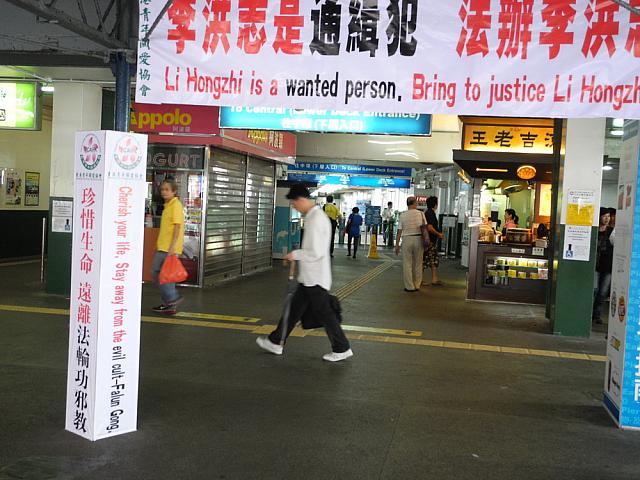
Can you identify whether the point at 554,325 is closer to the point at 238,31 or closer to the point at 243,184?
the point at 238,31

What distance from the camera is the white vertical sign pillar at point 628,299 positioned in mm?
5215

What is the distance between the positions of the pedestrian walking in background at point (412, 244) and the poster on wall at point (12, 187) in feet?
29.9

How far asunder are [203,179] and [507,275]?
563 centimetres

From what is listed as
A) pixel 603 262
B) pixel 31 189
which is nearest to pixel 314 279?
pixel 603 262

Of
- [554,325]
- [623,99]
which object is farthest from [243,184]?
[623,99]

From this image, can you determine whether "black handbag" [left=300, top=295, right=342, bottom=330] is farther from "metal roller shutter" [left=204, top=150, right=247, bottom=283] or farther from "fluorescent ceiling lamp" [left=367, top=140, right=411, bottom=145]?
"fluorescent ceiling lamp" [left=367, top=140, right=411, bottom=145]

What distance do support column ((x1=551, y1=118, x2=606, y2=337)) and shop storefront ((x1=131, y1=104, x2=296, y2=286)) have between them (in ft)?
19.0

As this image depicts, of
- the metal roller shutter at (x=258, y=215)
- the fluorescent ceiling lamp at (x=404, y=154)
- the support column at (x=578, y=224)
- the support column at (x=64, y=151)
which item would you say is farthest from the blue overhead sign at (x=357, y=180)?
the support column at (x=578, y=224)

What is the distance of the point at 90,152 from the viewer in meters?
4.62

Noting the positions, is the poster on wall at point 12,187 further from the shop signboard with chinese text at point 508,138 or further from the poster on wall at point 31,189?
the shop signboard with chinese text at point 508,138

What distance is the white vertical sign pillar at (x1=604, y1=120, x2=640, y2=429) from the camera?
5.21 m

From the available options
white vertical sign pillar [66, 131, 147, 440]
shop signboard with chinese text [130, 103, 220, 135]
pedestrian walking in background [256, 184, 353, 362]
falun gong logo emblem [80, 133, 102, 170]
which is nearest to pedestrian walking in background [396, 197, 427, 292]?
shop signboard with chinese text [130, 103, 220, 135]

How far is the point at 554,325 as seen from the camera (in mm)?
9172

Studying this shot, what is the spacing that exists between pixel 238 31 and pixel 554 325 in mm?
6026
